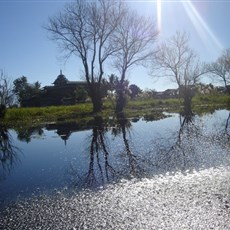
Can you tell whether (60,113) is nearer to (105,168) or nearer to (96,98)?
(96,98)

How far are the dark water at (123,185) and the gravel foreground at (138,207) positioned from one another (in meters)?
0.01

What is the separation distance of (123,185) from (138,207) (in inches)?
65.3

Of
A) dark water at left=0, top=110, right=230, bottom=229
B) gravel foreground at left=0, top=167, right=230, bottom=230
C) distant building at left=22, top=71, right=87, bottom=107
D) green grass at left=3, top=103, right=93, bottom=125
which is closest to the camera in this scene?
gravel foreground at left=0, top=167, right=230, bottom=230

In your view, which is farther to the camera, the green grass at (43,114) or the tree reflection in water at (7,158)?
the green grass at (43,114)

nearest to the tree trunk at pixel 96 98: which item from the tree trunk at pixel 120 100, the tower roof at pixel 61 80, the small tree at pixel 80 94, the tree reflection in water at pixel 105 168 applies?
the tree trunk at pixel 120 100

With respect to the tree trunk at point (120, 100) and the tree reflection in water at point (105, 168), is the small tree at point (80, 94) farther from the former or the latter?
the tree reflection in water at point (105, 168)

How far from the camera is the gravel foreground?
17.1ft

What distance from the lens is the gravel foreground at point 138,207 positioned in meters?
5.21

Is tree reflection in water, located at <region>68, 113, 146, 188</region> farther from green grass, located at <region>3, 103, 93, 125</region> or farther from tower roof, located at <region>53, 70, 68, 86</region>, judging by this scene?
tower roof, located at <region>53, 70, 68, 86</region>

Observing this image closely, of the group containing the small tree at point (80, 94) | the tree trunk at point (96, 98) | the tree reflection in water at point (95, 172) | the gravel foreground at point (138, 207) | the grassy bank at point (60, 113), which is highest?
the small tree at point (80, 94)

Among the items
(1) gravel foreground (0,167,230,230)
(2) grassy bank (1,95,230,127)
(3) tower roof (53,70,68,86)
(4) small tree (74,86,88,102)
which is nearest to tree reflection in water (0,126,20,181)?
(1) gravel foreground (0,167,230,230)

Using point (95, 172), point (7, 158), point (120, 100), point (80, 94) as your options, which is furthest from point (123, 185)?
point (80, 94)

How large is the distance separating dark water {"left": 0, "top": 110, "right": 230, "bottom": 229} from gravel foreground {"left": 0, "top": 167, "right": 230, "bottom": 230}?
0.01 meters

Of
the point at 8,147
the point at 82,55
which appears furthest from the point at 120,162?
the point at 82,55
